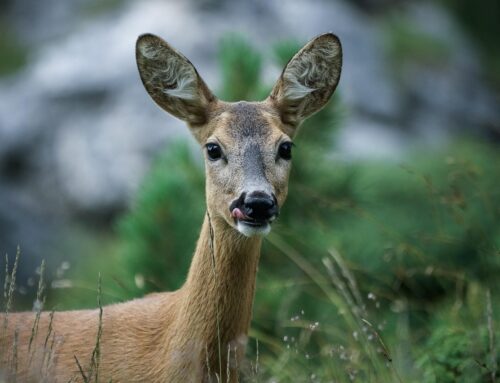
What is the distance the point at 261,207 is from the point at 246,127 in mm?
620

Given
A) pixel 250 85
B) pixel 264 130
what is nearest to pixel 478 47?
pixel 250 85

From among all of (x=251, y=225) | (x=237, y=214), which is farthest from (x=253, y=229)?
(x=237, y=214)

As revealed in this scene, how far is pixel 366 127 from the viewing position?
14.8 metres

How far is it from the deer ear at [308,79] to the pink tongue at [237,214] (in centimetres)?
84

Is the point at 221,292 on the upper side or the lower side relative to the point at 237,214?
lower

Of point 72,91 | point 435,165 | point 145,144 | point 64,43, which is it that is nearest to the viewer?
point 435,165

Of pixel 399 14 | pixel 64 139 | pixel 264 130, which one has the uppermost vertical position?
pixel 264 130

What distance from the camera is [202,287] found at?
4562mm

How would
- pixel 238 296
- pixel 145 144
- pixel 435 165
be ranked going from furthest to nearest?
pixel 145 144 < pixel 435 165 < pixel 238 296

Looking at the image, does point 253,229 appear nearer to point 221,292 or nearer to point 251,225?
point 251,225

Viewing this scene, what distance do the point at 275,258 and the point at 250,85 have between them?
132 centimetres

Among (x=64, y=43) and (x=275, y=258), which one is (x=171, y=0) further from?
(x=275, y=258)

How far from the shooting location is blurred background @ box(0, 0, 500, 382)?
6.47 meters

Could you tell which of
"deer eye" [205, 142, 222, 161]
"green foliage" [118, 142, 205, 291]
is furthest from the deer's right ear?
"green foliage" [118, 142, 205, 291]
